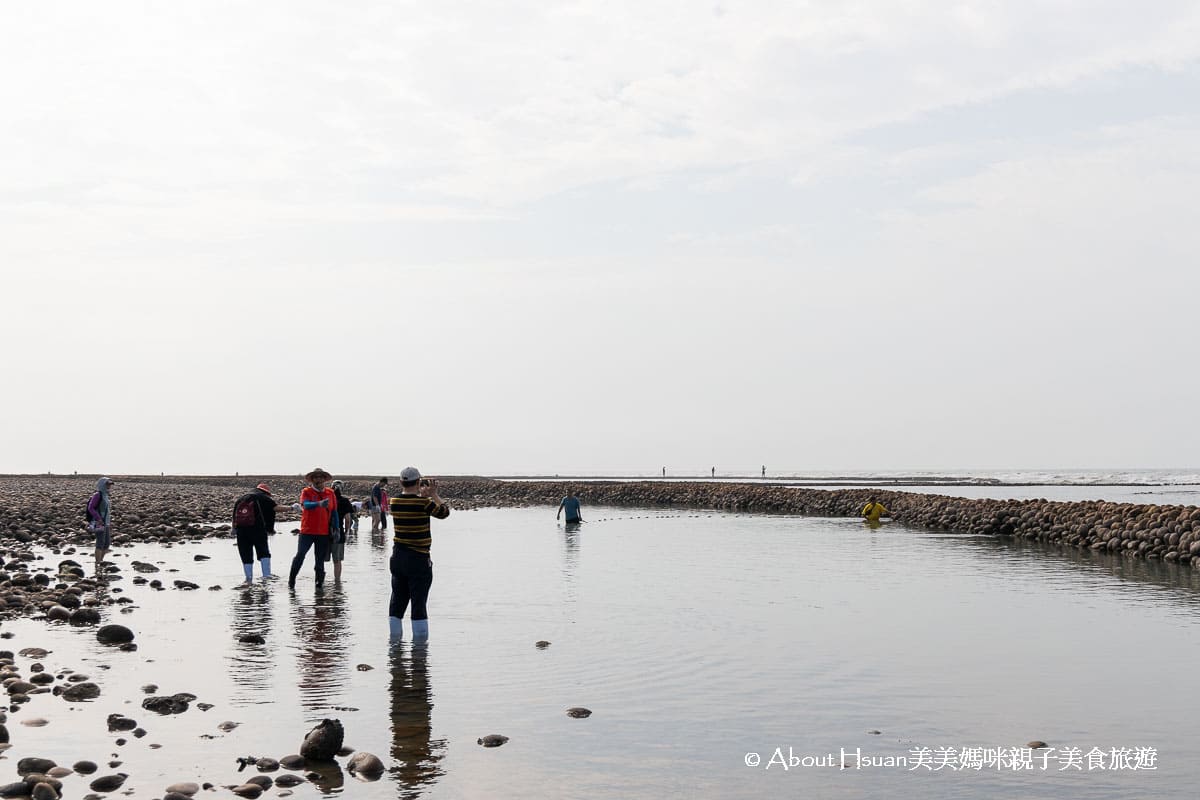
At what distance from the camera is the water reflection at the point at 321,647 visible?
10.3 meters

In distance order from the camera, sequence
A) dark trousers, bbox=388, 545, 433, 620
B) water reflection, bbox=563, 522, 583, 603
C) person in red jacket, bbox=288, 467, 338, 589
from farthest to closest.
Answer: water reflection, bbox=563, 522, 583, 603 → person in red jacket, bbox=288, 467, 338, 589 → dark trousers, bbox=388, 545, 433, 620

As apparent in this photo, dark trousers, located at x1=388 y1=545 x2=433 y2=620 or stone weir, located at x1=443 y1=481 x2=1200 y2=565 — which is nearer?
dark trousers, located at x1=388 y1=545 x2=433 y2=620

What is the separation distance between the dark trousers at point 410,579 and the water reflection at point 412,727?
62 centimetres

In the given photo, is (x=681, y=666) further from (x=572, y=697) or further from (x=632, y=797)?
(x=632, y=797)

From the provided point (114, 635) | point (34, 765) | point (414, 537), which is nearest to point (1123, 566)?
point (414, 537)

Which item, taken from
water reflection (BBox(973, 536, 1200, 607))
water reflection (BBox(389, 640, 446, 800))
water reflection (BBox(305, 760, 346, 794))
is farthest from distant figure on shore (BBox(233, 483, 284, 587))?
water reflection (BBox(973, 536, 1200, 607))

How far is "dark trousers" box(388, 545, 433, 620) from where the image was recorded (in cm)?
1275

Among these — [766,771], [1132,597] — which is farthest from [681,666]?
[1132,597]

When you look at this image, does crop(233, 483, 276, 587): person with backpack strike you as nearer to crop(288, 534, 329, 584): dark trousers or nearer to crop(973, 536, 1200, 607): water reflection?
crop(288, 534, 329, 584): dark trousers

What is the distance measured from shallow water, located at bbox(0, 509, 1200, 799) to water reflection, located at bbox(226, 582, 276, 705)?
0.05 meters

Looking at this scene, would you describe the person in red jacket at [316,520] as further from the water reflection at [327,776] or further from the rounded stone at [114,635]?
the water reflection at [327,776]

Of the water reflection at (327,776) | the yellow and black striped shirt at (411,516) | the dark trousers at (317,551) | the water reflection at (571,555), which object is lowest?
the water reflection at (571,555)

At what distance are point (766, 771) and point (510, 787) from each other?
1953mm

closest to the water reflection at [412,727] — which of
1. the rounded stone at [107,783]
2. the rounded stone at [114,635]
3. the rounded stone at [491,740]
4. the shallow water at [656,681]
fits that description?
the shallow water at [656,681]
